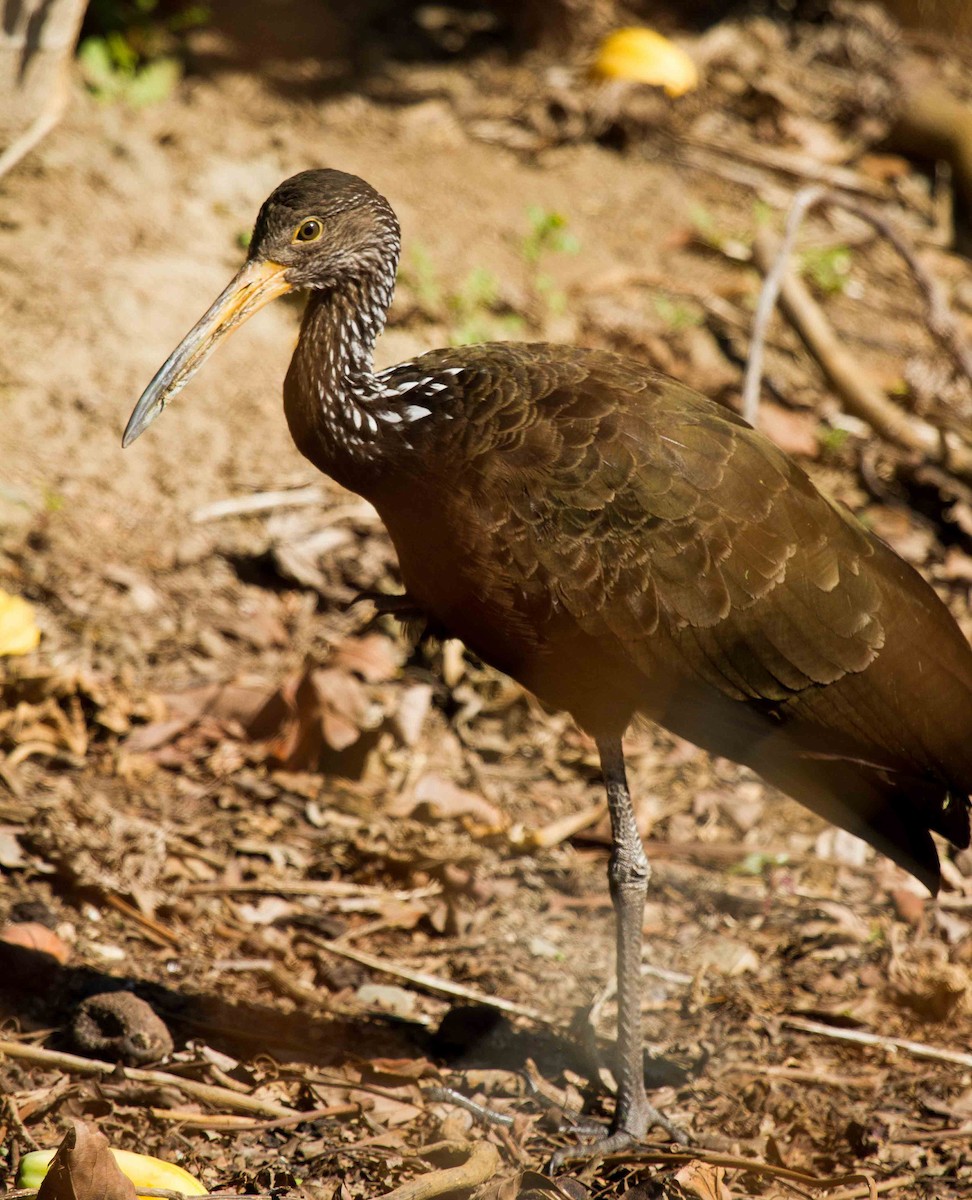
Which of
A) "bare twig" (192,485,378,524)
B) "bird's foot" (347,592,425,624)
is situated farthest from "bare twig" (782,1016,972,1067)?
"bare twig" (192,485,378,524)

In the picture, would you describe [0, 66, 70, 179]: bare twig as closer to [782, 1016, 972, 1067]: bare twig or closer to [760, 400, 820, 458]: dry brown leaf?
[760, 400, 820, 458]: dry brown leaf

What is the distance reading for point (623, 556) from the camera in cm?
396

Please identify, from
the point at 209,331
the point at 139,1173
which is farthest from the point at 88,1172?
the point at 209,331

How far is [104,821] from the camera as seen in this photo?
16.3ft

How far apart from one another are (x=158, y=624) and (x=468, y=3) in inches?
200

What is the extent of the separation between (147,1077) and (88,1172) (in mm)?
825

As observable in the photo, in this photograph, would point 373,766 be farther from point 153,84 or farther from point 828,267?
point 828,267

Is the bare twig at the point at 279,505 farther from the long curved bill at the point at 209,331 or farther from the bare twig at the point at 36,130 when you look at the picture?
the long curved bill at the point at 209,331

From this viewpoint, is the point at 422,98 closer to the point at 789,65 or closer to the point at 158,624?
the point at 789,65

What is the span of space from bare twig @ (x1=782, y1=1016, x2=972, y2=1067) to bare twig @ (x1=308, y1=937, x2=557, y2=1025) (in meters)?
0.84

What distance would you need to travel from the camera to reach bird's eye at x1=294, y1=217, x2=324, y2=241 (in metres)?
4.12

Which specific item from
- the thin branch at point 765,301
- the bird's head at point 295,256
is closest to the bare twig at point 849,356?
the thin branch at point 765,301

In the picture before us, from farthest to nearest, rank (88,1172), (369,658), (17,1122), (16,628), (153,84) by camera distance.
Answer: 1. (153,84)
2. (369,658)
3. (16,628)
4. (17,1122)
5. (88,1172)

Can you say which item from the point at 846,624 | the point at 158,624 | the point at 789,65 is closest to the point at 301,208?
the point at 846,624
